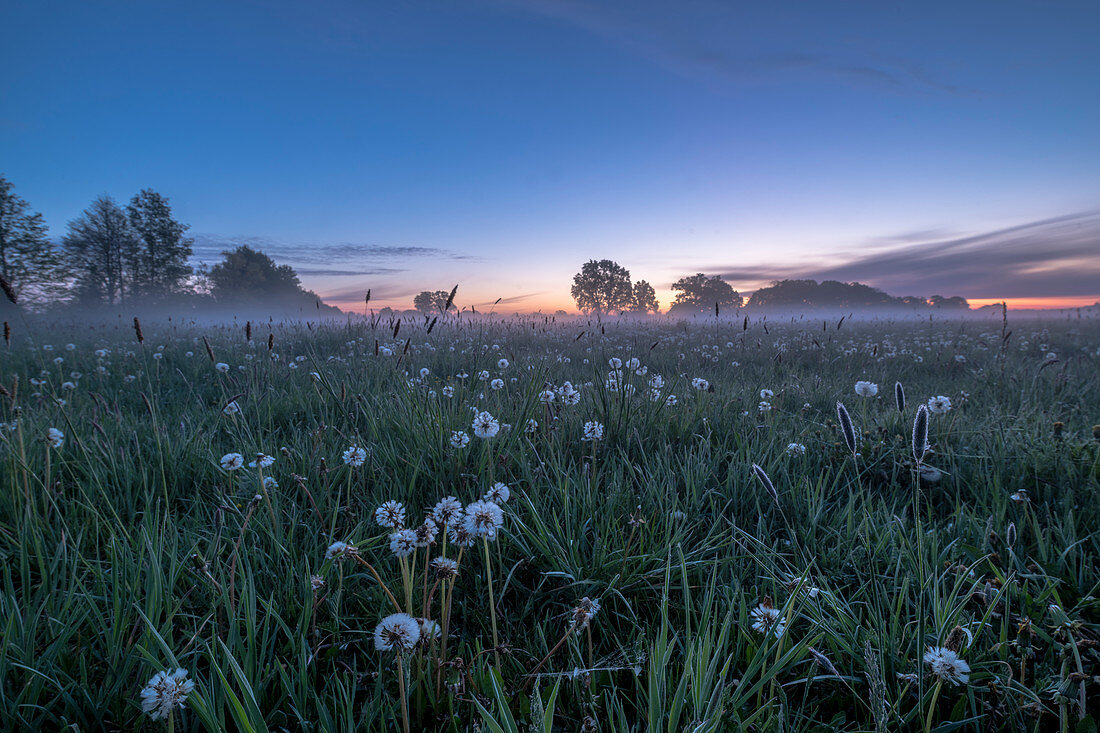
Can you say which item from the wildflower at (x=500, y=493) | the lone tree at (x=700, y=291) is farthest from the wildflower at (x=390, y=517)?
the lone tree at (x=700, y=291)

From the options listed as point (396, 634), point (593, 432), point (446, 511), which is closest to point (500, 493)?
point (446, 511)

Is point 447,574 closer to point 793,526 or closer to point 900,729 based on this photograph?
point 900,729

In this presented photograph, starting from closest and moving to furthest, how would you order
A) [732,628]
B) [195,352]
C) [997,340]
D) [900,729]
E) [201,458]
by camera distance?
[900,729]
[732,628]
[201,458]
[195,352]
[997,340]

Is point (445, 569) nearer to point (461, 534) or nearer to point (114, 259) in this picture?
point (461, 534)

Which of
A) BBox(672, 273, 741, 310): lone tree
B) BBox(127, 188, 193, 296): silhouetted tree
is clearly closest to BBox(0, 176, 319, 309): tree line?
BBox(127, 188, 193, 296): silhouetted tree

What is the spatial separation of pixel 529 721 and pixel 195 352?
856 cm

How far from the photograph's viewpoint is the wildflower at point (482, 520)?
1.31m

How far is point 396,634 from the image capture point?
1066 mm

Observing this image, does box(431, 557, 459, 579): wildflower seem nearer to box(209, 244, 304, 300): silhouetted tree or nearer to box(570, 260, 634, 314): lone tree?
box(570, 260, 634, 314): lone tree

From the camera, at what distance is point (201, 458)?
8.93ft

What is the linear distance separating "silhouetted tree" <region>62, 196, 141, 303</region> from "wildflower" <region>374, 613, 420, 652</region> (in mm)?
69351

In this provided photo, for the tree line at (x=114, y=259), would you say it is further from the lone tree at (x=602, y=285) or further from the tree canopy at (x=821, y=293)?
the tree canopy at (x=821, y=293)

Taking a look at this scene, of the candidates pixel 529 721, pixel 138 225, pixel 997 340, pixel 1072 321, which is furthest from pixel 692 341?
pixel 138 225

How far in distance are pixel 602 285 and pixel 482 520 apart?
79866mm
